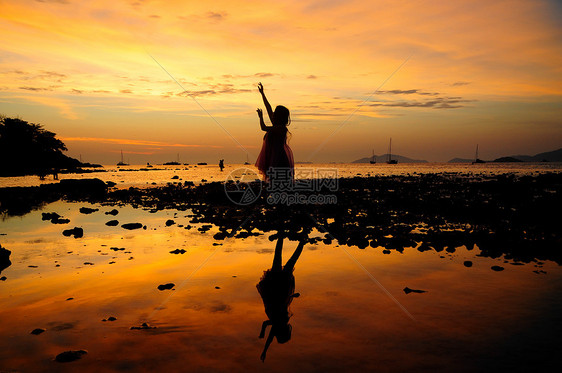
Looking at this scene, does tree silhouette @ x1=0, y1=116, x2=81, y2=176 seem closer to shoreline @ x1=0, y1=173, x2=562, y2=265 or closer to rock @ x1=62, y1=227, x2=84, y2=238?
shoreline @ x1=0, y1=173, x2=562, y2=265

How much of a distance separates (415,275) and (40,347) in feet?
24.0

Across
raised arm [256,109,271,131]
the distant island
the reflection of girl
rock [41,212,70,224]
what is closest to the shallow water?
the reflection of girl

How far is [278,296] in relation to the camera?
7.12 metres

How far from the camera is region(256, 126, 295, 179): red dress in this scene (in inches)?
474

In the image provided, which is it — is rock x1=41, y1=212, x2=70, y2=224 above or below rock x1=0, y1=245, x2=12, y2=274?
below

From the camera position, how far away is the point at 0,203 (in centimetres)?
2528

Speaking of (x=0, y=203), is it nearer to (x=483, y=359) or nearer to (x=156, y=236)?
(x=156, y=236)

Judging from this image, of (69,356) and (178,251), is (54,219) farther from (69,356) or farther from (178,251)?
(69,356)

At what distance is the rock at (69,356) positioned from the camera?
475cm

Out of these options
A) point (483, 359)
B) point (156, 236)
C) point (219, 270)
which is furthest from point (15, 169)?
point (483, 359)

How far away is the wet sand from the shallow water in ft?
0.09

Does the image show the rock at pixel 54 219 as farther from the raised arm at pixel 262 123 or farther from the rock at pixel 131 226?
the raised arm at pixel 262 123

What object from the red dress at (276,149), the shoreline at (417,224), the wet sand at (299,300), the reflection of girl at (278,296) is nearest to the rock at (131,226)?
the wet sand at (299,300)

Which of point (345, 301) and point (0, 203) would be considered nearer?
point (345, 301)
